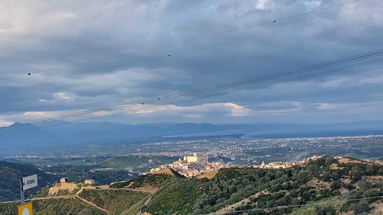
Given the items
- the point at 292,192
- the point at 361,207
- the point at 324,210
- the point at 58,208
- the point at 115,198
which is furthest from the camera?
the point at 58,208

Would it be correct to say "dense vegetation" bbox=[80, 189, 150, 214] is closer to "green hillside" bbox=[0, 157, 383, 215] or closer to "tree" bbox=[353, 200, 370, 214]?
"green hillside" bbox=[0, 157, 383, 215]

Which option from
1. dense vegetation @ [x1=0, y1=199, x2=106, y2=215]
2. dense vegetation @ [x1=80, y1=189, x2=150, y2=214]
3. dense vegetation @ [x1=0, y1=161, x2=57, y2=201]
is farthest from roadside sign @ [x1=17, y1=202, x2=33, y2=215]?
dense vegetation @ [x1=0, y1=161, x2=57, y2=201]

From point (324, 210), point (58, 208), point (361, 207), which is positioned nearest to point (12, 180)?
point (58, 208)

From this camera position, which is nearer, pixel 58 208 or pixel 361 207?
pixel 361 207

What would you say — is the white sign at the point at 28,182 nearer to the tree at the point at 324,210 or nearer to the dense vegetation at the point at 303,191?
the tree at the point at 324,210

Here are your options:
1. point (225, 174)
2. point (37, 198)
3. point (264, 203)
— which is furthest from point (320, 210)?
point (37, 198)

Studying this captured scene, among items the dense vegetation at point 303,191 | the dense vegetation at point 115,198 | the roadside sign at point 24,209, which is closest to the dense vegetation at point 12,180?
the dense vegetation at point 115,198

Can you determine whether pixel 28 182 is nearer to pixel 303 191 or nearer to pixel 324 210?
pixel 324 210
